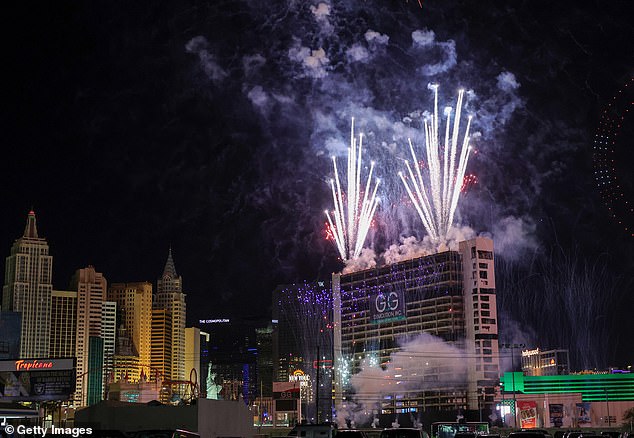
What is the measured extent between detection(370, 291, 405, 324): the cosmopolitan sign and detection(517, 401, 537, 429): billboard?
30.2 metres

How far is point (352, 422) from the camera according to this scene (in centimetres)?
17588

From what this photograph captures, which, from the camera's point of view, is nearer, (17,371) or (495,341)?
(17,371)

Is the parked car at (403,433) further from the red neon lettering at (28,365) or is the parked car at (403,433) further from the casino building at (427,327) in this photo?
the casino building at (427,327)

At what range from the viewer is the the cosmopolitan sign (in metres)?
179

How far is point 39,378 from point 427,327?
4628 inches

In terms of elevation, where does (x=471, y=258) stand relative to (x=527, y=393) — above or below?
above

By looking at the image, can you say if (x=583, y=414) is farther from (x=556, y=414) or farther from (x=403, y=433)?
(x=403, y=433)

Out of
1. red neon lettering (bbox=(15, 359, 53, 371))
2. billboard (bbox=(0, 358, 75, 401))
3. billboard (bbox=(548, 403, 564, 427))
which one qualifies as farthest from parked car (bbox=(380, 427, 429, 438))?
billboard (bbox=(548, 403, 564, 427))

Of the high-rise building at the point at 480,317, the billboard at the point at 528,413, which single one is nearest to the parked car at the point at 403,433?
the high-rise building at the point at 480,317

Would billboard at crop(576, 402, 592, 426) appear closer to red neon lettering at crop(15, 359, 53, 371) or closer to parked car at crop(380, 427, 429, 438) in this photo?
red neon lettering at crop(15, 359, 53, 371)

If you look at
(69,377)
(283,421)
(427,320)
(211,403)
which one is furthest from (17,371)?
(427,320)

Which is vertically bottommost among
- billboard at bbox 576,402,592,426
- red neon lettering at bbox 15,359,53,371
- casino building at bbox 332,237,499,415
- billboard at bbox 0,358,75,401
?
billboard at bbox 576,402,592,426

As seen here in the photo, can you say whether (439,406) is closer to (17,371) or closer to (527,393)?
(527,393)

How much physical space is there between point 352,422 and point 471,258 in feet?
135
